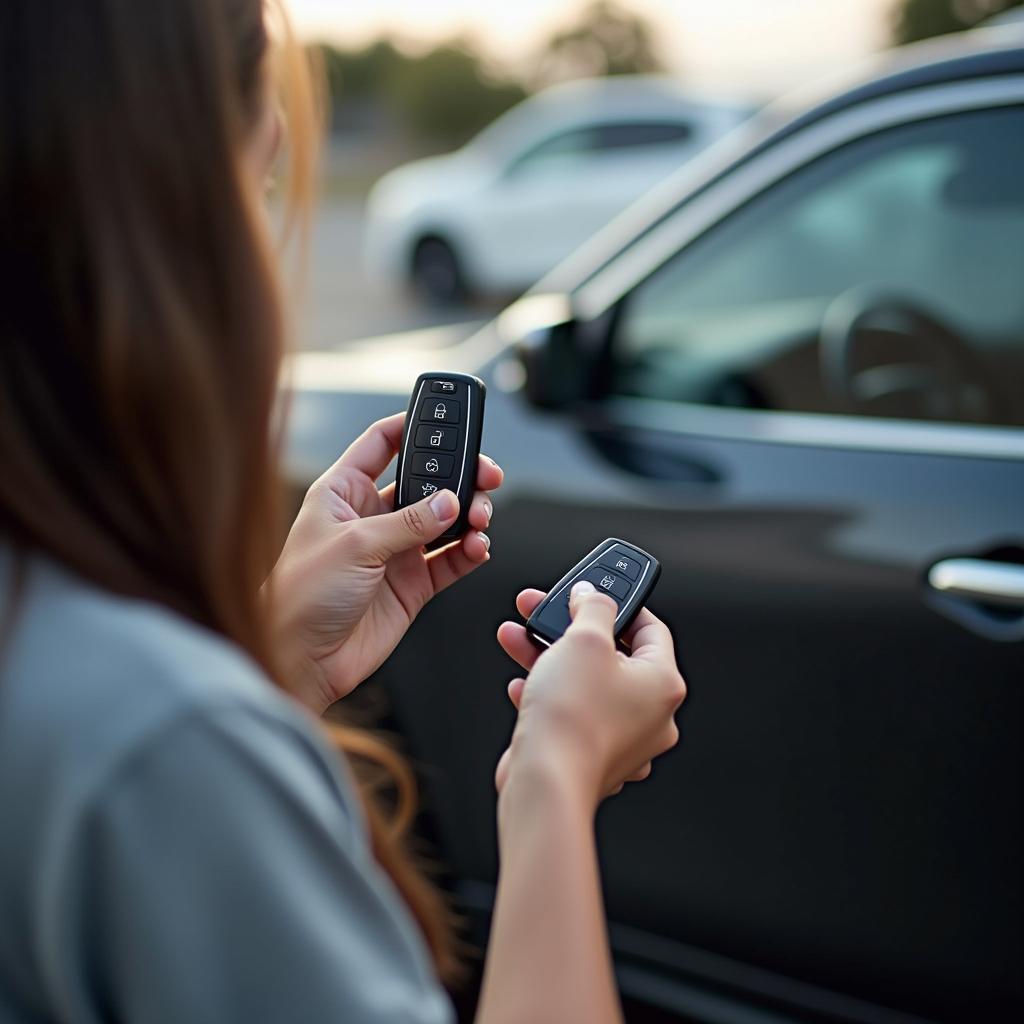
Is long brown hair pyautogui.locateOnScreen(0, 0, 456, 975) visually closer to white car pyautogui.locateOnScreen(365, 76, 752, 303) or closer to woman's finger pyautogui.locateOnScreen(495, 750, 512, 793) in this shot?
woman's finger pyautogui.locateOnScreen(495, 750, 512, 793)

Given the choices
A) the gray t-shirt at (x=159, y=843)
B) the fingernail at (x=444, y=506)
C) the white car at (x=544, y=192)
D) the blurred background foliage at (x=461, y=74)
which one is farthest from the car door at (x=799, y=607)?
the blurred background foliage at (x=461, y=74)

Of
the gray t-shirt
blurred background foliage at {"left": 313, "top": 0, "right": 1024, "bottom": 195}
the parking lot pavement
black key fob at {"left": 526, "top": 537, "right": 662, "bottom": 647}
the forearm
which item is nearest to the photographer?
the gray t-shirt

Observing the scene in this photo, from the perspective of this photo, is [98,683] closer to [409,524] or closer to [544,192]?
[409,524]

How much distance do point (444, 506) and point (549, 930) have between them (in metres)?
0.51

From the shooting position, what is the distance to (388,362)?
2871 mm

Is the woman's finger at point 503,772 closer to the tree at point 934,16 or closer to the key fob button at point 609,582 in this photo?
the key fob button at point 609,582

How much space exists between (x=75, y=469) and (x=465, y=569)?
65 cm

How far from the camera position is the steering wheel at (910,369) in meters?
2.35

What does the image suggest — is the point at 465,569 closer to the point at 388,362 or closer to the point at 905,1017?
the point at 905,1017

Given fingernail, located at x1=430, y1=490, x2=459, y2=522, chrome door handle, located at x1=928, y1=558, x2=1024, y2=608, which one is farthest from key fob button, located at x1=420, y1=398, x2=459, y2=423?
chrome door handle, located at x1=928, y1=558, x2=1024, y2=608

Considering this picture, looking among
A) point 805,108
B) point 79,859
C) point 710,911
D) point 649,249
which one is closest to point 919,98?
point 805,108

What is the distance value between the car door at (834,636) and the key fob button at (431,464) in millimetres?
708

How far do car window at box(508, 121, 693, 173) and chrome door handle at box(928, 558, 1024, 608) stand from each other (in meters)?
9.86

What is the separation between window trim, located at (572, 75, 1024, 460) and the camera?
188cm
